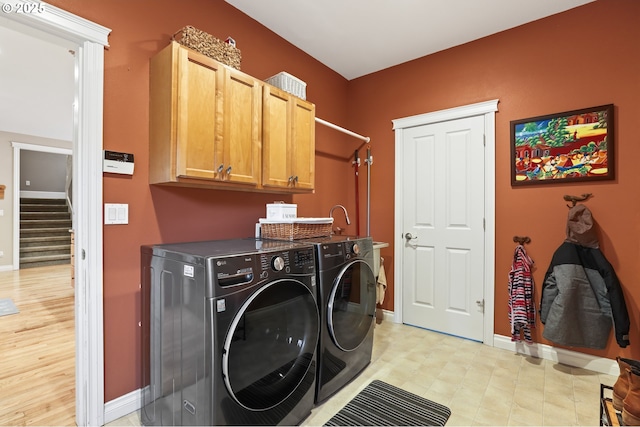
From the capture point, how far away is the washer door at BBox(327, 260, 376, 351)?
1.86 meters

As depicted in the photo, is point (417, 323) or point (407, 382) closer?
point (407, 382)

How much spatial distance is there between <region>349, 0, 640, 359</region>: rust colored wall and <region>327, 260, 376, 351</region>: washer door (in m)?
1.30

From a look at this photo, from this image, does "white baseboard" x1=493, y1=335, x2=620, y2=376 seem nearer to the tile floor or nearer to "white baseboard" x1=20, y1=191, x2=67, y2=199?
the tile floor

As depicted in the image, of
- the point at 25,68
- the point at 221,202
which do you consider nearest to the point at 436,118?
the point at 221,202

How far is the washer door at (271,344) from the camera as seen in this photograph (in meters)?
1.31

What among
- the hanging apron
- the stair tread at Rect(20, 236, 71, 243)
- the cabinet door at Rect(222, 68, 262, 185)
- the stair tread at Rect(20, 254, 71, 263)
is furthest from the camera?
the stair tread at Rect(20, 236, 71, 243)

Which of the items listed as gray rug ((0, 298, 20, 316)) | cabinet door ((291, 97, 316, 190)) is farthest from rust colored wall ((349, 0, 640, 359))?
gray rug ((0, 298, 20, 316))

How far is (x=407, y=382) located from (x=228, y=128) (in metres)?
2.06

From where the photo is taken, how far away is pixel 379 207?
3.39 m

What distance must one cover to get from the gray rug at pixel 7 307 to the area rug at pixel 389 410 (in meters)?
3.91

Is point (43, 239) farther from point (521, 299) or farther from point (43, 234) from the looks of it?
point (521, 299)

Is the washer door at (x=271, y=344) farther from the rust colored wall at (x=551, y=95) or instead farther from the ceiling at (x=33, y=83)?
the rust colored wall at (x=551, y=95)

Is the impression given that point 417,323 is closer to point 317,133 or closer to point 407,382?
point 407,382

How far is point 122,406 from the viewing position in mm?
1719
